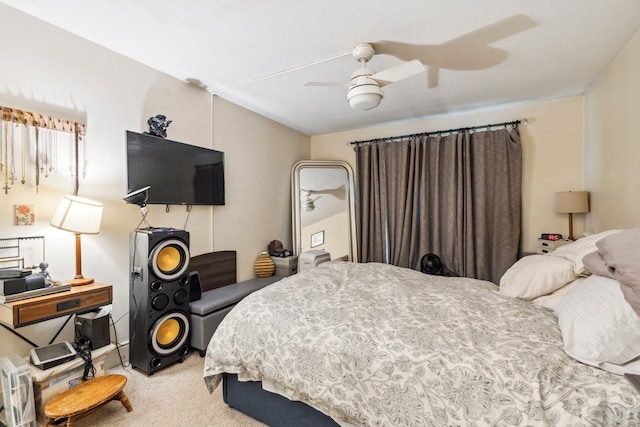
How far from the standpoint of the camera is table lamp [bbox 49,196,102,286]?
71.5 inches

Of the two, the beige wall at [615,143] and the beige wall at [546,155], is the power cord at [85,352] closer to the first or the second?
the beige wall at [615,143]

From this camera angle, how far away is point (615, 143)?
7.63ft

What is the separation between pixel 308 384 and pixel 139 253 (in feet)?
5.28

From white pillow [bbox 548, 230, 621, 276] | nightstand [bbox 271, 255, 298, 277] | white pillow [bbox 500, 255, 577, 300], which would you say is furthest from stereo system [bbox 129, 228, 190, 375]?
white pillow [bbox 548, 230, 621, 276]

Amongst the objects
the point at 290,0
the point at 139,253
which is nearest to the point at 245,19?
the point at 290,0

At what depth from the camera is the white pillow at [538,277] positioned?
Answer: 5.47 ft

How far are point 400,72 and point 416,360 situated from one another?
1763 mm

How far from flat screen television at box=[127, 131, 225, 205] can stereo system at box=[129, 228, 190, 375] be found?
0.43 metres

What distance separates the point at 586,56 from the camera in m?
2.29

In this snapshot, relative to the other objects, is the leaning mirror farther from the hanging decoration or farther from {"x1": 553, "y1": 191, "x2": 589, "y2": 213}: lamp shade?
the hanging decoration

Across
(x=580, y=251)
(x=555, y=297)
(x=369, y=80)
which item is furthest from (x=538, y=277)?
(x=369, y=80)

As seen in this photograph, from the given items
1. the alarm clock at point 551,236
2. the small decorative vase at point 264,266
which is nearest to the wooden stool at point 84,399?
the small decorative vase at point 264,266

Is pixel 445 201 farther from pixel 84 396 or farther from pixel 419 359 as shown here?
pixel 84 396

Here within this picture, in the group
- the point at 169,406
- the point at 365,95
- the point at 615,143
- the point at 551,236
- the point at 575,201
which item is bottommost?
the point at 169,406
